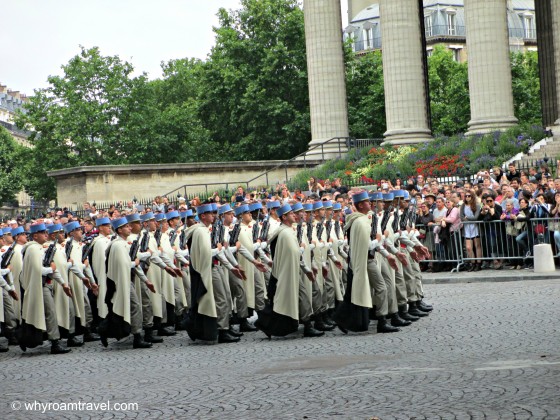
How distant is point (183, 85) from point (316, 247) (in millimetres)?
77433

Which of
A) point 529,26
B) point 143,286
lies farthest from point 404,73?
point 529,26

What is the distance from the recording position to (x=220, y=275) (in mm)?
18047

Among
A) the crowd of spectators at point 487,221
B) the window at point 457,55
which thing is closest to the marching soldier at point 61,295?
the crowd of spectators at point 487,221

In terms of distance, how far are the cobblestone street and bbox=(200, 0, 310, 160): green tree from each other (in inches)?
1875

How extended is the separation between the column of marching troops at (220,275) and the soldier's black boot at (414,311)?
0.04 meters

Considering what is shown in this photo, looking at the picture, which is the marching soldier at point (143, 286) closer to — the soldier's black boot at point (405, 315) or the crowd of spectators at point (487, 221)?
the soldier's black boot at point (405, 315)

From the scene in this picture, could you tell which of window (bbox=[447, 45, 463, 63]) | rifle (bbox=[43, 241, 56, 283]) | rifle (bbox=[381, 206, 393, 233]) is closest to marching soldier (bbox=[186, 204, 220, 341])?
rifle (bbox=[43, 241, 56, 283])

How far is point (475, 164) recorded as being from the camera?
37.2 m

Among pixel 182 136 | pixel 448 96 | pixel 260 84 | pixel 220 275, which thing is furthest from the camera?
pixel 448 96

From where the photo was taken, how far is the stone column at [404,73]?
145 ft

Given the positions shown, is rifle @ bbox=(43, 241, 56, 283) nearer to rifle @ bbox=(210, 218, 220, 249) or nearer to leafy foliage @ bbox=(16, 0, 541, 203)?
rifle @ bbox=(210, 218, 220, 249)

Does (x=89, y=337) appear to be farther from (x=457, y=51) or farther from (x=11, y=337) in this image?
(x=457, y=51)

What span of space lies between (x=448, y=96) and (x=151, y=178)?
4241 cm

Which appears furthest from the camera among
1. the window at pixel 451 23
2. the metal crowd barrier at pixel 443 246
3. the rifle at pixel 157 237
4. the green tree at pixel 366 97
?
the window at pixel 451 23
